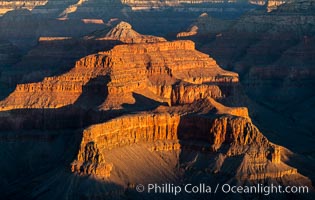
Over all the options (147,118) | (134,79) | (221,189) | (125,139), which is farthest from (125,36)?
(221,189)

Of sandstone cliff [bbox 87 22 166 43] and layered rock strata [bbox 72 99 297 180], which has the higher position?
layered rock strata [bbox 72 99 297 180]

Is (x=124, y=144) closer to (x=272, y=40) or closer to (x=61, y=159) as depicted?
(x=61, y=159)

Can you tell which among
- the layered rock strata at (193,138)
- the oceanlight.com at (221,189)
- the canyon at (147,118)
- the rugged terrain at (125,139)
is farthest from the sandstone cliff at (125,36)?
the oceanlight.com at (221,189)

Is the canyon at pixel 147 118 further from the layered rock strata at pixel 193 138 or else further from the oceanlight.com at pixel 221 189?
the oceanlight.com at pixel 221 189

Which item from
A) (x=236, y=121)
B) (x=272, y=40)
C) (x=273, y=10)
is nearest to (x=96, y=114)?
(x=236, y=121)

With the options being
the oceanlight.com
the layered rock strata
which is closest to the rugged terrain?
the layered rock strata

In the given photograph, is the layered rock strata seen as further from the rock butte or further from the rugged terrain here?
the rock butte
